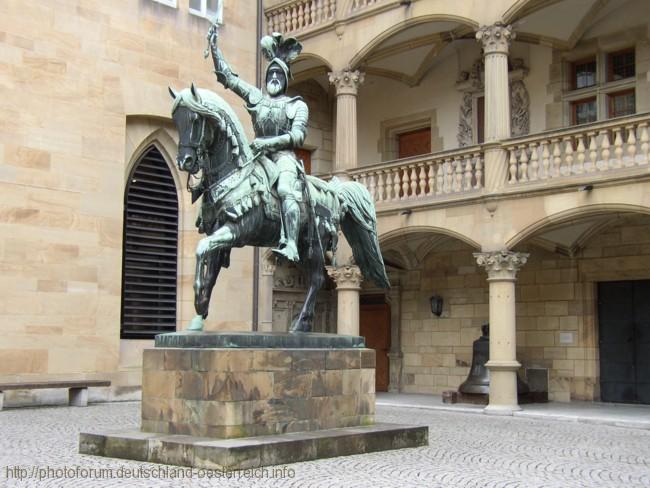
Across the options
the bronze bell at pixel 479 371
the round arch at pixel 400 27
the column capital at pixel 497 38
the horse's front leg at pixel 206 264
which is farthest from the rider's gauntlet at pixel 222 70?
the bronze bell at pixel 479 371

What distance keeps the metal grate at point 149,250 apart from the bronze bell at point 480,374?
589 centimetres

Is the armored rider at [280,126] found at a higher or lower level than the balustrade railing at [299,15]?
lower

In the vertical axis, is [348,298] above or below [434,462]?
above

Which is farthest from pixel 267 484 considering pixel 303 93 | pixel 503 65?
pixel 303 93

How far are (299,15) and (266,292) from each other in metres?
6.06

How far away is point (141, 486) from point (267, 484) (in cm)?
92

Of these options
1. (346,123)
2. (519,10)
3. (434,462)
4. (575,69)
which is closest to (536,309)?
(575,69)

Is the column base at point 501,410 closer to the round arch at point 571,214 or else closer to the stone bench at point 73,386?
the round arch at point 571,214

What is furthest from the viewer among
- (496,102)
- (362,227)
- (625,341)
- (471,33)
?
(471,33)

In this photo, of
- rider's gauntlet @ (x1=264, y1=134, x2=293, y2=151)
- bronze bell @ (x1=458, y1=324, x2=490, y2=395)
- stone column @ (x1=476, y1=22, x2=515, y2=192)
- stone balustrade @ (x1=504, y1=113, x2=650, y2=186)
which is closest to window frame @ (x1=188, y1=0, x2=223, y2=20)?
stone column @ (x1=476, y1=22, x2=515, y2=192)

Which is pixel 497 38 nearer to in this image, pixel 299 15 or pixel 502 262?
pixel 502 262

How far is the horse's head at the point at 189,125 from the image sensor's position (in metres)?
8.58

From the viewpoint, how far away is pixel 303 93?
22250 millimetres

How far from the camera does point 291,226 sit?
917 cm
